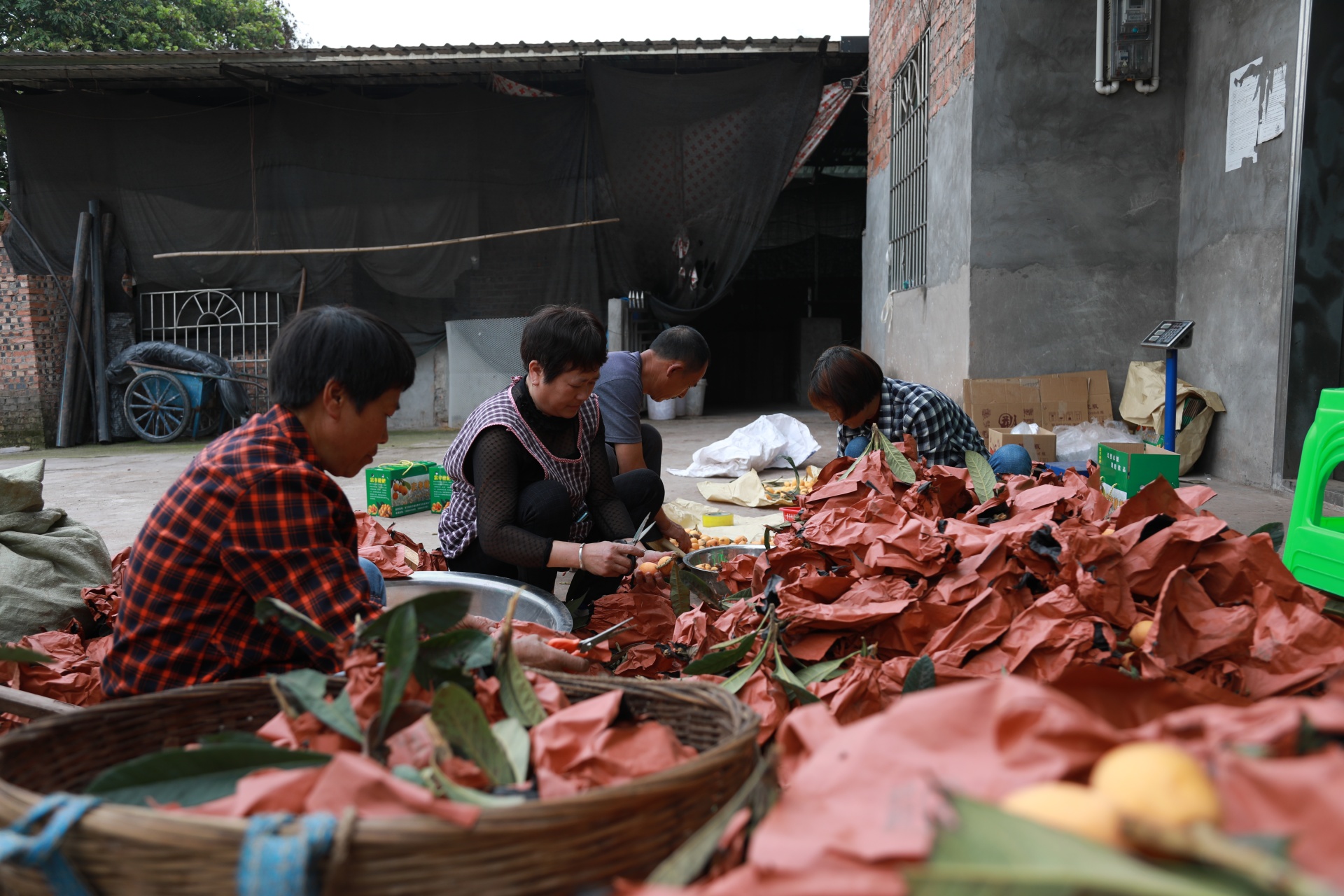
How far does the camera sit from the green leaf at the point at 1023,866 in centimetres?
46

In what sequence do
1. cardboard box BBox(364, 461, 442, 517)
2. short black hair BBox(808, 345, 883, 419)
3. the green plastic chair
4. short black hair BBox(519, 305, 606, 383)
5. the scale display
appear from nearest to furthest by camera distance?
the green plastic chair < short black hair BBox(519, 305, 606, 383) < short black hair BBox(808, 345, 883, 419) < the scale display < cardboard box BBox(364, 461, 442, 517)

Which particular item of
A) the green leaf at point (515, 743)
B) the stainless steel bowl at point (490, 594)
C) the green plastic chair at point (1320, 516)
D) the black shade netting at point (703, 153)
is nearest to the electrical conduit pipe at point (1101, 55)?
the green plastic chair at point (1320, 516)

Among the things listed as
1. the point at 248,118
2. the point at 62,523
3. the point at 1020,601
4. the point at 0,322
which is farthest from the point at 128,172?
the point at 1020,601

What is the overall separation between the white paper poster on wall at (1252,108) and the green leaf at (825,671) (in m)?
4.01

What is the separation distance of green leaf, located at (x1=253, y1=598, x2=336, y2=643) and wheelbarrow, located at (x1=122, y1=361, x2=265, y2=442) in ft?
32.1

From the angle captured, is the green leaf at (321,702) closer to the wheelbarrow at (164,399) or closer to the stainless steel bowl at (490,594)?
the stainless steel bowl at (490,594)

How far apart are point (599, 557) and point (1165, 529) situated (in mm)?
1288

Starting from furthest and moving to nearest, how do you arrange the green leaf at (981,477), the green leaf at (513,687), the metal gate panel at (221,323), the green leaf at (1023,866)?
the metal gate panel at (221,323), the green leaf at (981,477), the green leaf at (513,687), the green leaf at (1023,866)

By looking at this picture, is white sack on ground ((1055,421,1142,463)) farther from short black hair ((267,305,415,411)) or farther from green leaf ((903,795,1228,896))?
green leaf ((903,795,1228,896))

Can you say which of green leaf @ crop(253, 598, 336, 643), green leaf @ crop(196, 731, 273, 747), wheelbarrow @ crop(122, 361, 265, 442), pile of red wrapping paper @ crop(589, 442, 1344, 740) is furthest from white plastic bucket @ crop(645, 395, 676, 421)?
green leaf @ crop(196, 731, 273, 747)

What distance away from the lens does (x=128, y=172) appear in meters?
9.63

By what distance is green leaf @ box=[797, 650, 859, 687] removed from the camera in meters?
1.48

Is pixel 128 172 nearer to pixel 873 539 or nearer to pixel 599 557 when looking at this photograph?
pixel 599 557

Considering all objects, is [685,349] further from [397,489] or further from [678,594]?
[397,489]
